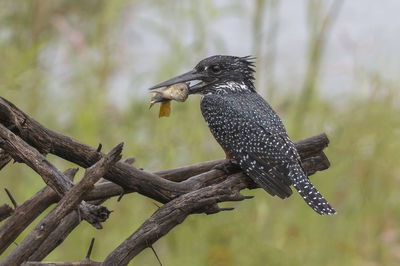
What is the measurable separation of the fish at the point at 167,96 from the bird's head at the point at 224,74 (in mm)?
831

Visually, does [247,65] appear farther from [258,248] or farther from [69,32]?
[69,32]

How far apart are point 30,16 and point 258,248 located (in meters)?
2.13

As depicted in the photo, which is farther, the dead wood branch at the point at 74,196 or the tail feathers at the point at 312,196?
the tail feathers at the point at 312,196

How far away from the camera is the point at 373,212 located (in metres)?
4.87

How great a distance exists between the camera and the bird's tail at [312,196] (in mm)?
2748

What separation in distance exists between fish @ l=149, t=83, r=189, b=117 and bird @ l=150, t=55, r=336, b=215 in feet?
0.50

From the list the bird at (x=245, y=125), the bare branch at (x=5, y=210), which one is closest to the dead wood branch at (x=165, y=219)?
the bare branch at (x=5, y=210)

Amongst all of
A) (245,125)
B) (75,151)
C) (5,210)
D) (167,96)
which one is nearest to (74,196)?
(75,151)

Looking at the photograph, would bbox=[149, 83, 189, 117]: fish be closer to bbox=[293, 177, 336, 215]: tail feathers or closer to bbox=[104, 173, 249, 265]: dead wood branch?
bbox=[293, 177, 336, 215]: tail feathers

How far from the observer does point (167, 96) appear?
8.42 ft


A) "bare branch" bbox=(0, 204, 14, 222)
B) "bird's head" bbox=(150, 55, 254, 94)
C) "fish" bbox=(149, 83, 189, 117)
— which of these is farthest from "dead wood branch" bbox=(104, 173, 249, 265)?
"bird's head" bbox=(150, 55, 254, 94)

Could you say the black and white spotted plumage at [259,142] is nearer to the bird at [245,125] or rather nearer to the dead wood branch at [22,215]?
the bird at [245,125]

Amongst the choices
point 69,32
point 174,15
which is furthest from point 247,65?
point 69,32

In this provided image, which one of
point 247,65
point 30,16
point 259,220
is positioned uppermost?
point 30,16
